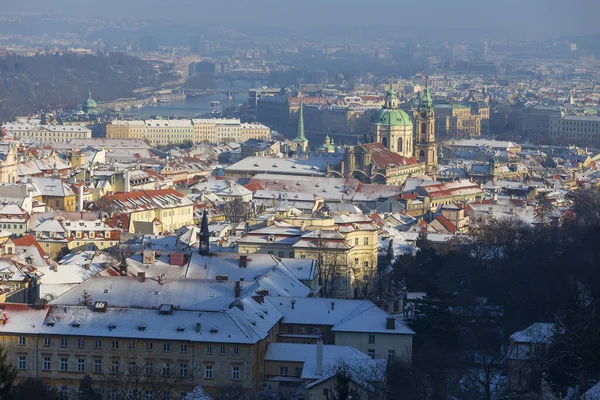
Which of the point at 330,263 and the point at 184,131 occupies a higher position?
the point at 330,263

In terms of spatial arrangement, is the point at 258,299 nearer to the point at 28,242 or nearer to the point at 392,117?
the point at 28,242

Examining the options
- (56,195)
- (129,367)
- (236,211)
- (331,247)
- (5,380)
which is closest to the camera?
(5,380)

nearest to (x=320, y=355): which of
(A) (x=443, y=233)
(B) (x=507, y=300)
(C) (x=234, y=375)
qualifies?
(C) (x=234, y=375)

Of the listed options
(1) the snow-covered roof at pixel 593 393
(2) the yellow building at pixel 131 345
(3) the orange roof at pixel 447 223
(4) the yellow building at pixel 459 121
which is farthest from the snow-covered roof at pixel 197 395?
(4) the yellow building at pixel 459 121

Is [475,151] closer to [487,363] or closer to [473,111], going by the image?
[473,111]

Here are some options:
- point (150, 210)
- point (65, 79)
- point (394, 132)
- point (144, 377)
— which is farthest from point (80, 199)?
point (65, 79)

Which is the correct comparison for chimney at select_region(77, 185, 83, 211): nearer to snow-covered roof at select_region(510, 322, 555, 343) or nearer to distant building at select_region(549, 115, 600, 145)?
snow-covered roof at select_region(510, 322, 555, 343)

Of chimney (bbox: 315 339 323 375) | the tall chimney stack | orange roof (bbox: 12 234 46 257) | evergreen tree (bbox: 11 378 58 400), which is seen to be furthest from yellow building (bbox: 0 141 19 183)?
chimney (bbox: 315 339 323 375)
